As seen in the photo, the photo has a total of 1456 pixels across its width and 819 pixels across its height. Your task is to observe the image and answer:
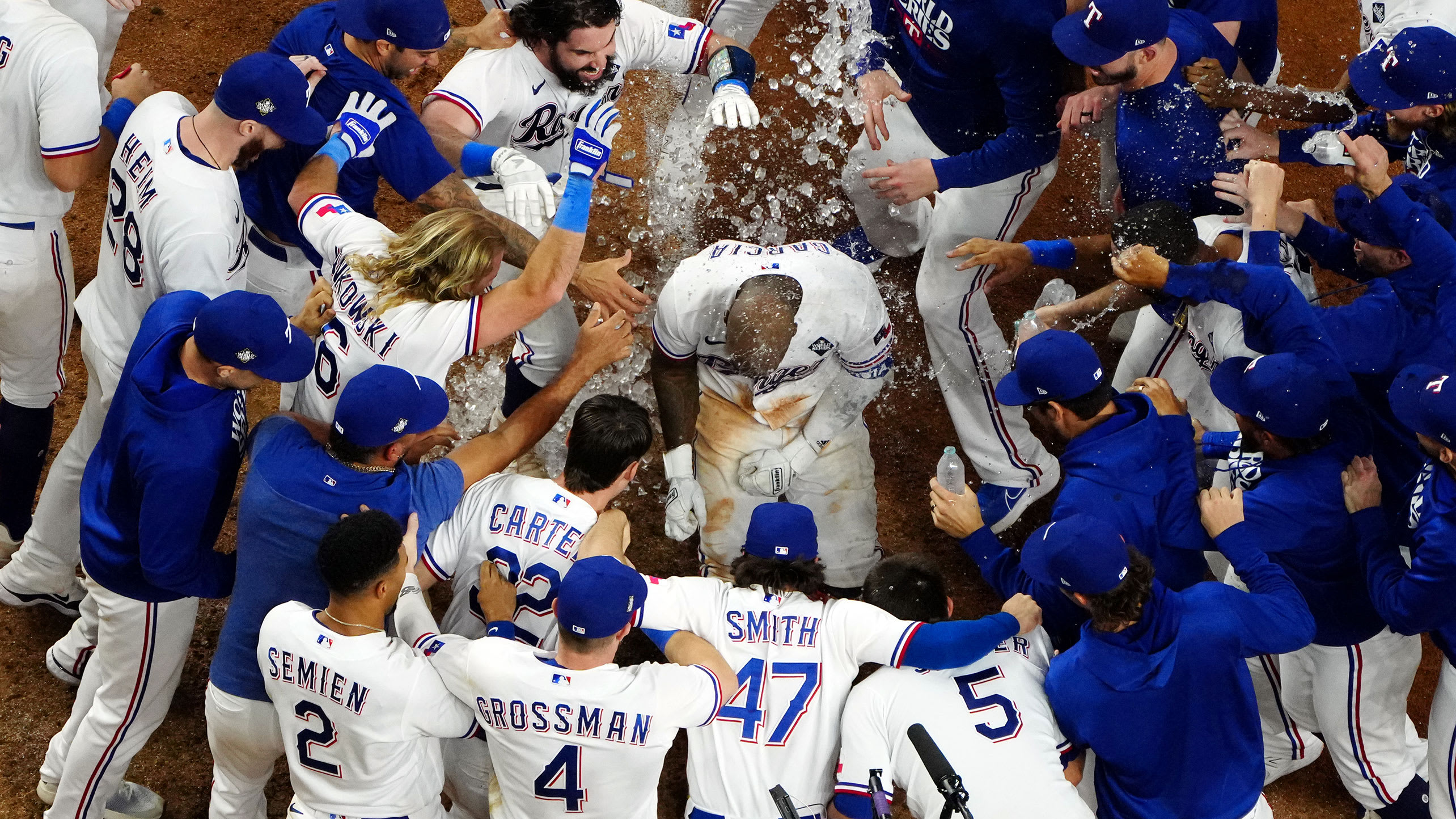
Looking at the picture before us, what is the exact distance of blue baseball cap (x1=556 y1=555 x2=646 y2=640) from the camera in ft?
11.0

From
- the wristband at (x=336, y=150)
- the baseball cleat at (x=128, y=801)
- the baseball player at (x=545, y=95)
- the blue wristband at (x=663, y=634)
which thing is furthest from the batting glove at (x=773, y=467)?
the baseball cleat at (x=128, y=801)

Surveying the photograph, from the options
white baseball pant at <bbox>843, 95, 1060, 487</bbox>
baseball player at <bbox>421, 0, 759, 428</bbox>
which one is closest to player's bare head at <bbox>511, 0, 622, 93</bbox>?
baseball player at <bbox>421, 0, 759, 428</bbox>

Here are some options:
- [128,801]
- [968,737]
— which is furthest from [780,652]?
[128,801]

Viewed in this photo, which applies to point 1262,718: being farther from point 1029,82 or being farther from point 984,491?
point 1029,82

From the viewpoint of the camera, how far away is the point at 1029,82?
4.86 metres

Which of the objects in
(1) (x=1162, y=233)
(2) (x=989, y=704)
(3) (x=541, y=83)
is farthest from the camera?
(3) (x=541, y=83)

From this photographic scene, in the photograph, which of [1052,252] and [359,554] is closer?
[359,554]

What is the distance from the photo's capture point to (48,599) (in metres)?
4.95

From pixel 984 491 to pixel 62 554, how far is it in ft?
12.3

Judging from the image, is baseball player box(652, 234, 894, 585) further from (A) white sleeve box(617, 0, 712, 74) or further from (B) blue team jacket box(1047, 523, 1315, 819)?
(B) blue team jacket box(1047, 523, 1315, 819)

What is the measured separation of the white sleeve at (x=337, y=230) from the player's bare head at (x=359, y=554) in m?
1.09

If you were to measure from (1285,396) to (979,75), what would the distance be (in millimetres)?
1953

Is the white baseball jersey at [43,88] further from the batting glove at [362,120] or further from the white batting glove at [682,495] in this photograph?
the white batting glove at [682,495]

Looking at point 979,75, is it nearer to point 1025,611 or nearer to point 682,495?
point 682,495
